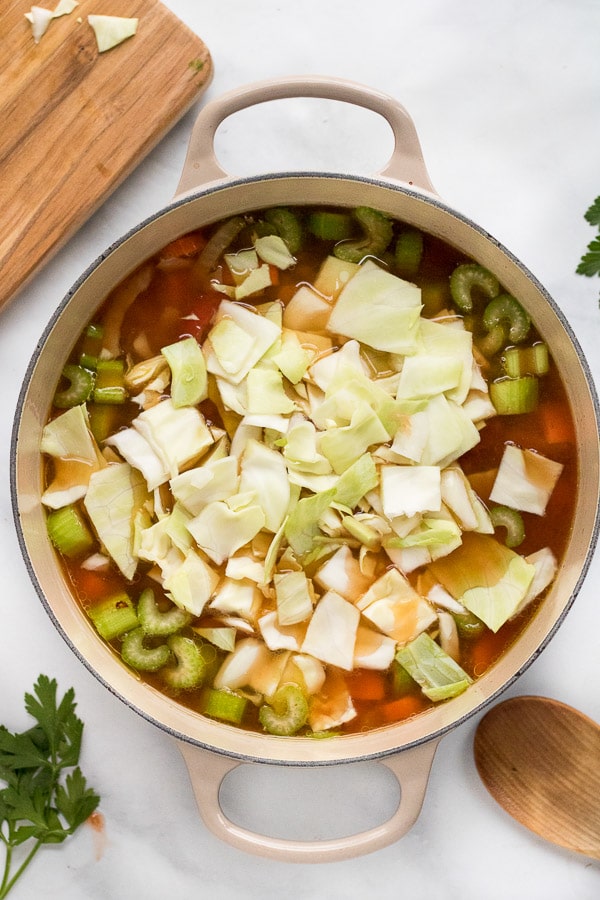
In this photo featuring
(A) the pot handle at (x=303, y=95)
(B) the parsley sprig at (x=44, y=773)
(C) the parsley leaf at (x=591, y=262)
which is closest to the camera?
(A) the pot handle at (x=303, y=95)

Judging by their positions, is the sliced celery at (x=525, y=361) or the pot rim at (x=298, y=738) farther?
the sliced celery at (x=525, y=361)

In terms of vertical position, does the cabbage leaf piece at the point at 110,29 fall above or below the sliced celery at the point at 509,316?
above

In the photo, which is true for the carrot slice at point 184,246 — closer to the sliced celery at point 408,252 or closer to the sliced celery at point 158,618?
the sliced celery at point 408,252

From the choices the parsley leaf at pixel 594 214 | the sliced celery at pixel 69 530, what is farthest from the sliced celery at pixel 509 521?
the sliced celery at pixel 69 530

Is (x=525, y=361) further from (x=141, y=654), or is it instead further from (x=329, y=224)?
(x=141, y=654)

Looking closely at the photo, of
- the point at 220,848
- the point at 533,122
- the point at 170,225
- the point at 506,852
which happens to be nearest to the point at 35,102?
the point at 170,225

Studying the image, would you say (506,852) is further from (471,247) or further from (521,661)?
(471,247)
